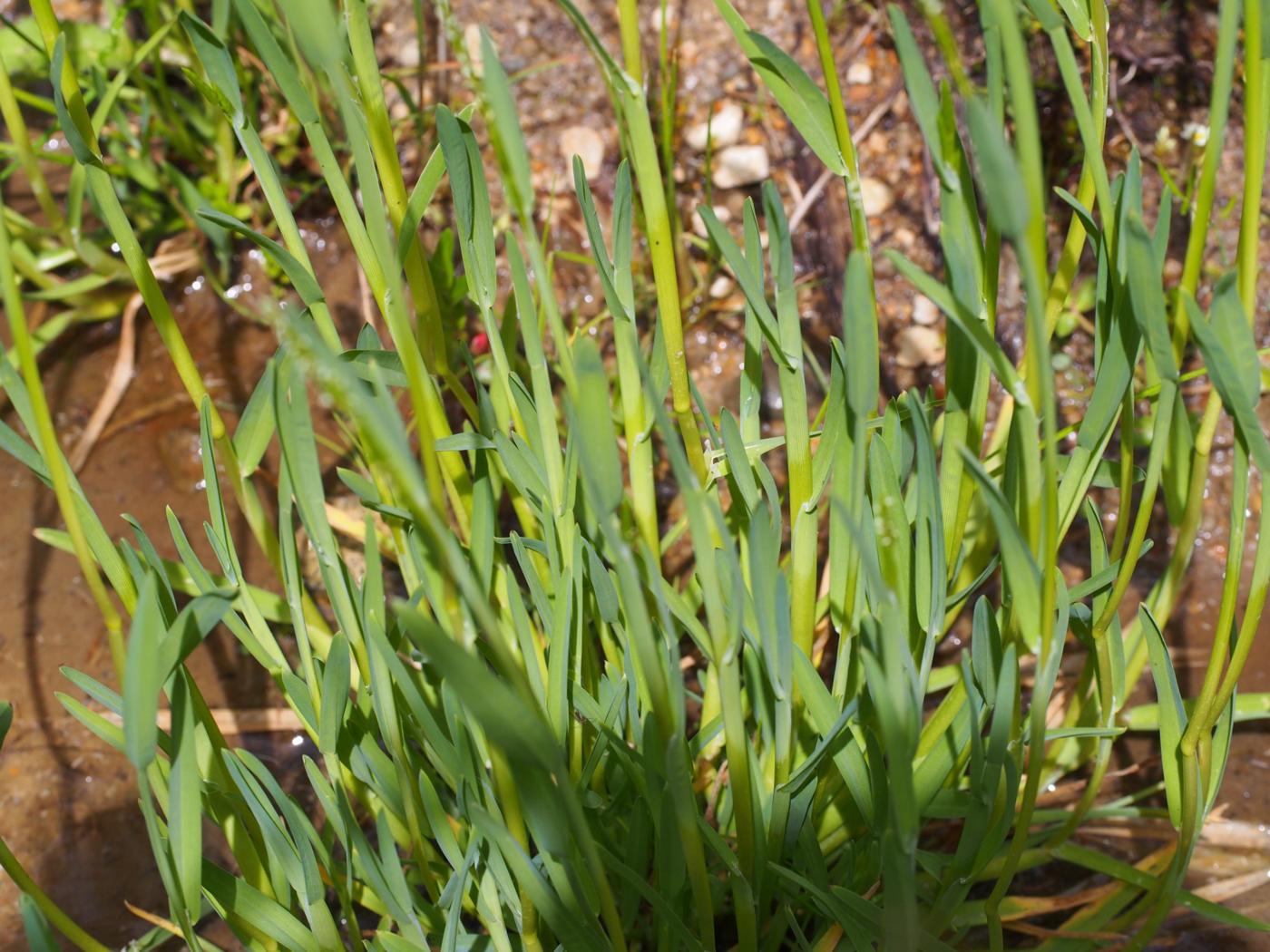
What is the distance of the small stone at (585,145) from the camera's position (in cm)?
163

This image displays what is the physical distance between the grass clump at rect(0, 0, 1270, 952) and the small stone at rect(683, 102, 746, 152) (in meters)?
0.74

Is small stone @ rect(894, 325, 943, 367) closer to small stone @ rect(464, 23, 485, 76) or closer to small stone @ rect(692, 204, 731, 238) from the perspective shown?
small stone @ rect(692, 204, 731, 238)

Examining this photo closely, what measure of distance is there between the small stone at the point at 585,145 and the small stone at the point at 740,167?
0.17 meters

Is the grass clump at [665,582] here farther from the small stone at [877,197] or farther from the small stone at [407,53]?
the small stone at [407,53]

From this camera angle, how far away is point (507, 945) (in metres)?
0.83

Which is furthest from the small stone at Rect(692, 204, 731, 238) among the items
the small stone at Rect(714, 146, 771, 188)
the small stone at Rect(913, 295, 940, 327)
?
the small stone at Rect(913, 295, 940, 327)

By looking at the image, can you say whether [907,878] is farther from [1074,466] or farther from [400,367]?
[400,367]

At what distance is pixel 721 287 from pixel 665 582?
78 centimetres

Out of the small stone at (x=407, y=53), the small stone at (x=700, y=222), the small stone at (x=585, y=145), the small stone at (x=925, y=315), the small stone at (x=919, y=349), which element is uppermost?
the small stone at (x=407, y=53)

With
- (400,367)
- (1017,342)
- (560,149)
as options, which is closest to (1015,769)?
(400,367)

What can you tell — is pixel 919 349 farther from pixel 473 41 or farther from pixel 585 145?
pixel 473 41

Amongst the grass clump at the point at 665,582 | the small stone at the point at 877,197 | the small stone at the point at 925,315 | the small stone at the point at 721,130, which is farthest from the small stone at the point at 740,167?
the grass clump at the point at 665,582

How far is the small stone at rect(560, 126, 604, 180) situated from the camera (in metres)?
1.63

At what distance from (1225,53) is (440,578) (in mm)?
521
